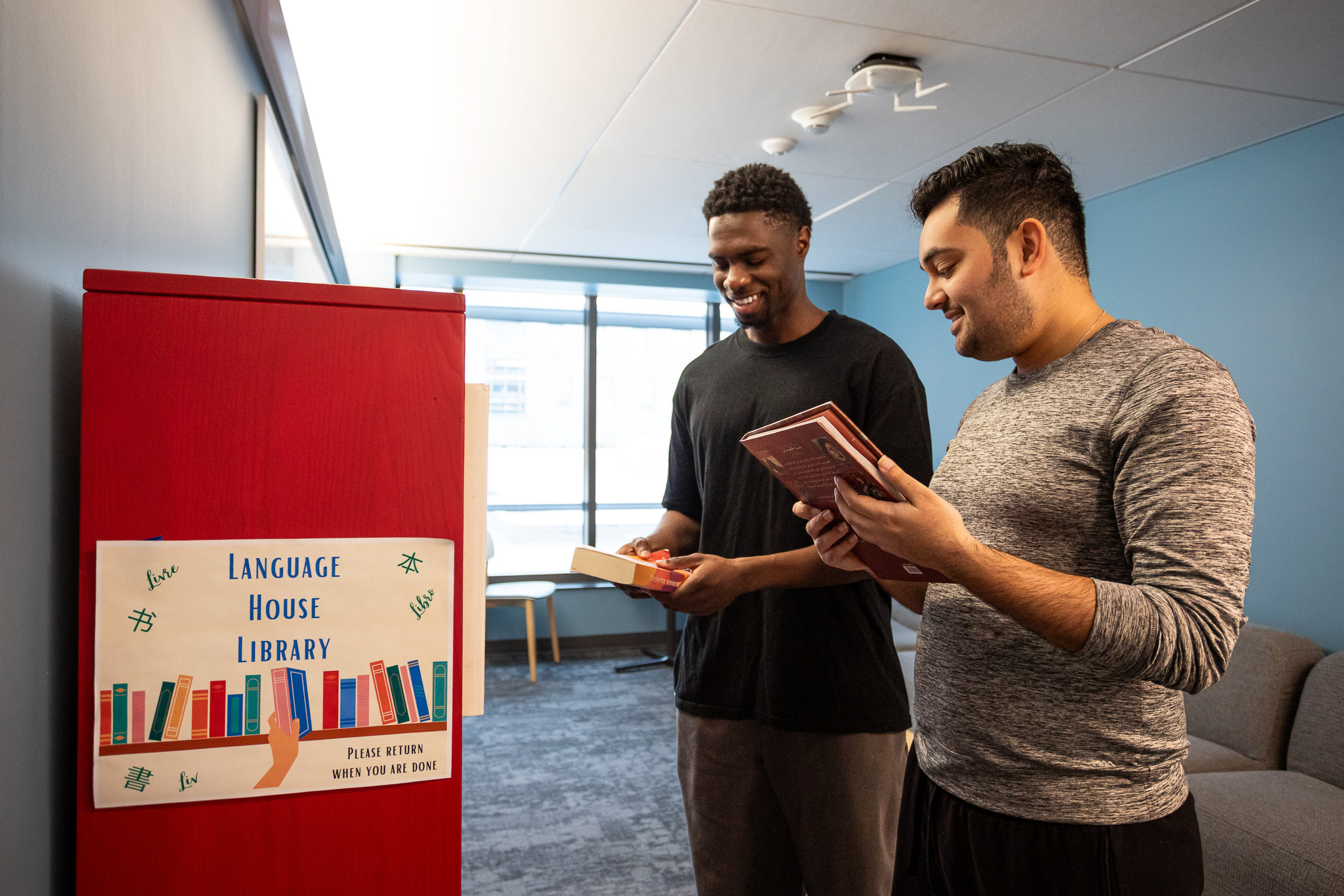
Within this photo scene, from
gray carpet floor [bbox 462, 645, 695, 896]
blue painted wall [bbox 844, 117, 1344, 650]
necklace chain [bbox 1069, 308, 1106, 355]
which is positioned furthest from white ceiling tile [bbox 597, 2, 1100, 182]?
gray carpet floor [bbox 462, 645, 695, 896]

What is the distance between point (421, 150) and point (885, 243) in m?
2.49

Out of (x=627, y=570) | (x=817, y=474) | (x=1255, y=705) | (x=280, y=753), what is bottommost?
(x=1255, y=705)

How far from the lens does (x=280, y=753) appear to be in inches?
29.6

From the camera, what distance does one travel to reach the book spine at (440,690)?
31.0 inches

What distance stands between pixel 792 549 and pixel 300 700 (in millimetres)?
813

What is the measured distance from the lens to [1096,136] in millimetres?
2746

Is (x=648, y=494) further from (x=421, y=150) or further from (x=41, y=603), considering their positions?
(x=41, y=603)

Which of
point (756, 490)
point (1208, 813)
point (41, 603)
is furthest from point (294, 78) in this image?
point (1208, 813)

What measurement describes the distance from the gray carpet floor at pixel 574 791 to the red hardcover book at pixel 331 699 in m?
1.91

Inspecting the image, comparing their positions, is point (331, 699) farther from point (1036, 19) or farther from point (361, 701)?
point (1036, 19)

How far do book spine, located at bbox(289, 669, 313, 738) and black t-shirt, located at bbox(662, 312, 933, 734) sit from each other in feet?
2.49

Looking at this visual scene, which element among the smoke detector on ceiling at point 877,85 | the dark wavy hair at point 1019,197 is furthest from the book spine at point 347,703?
the smoke detector on ceiling at point 877,85

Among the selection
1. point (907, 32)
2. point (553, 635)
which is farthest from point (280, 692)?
point (553, 635)

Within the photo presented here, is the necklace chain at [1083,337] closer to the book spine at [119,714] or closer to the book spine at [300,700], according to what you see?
the book spine at [300,700]
